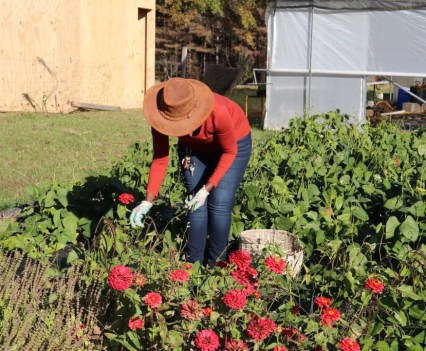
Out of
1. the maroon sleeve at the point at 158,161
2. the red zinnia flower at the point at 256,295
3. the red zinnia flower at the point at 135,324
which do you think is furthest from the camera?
the maroon sleeve at the point at 158,161

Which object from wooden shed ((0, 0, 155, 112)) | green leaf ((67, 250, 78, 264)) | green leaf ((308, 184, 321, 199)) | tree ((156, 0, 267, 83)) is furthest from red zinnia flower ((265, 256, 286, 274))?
tree ((156, 0, 267, 83))

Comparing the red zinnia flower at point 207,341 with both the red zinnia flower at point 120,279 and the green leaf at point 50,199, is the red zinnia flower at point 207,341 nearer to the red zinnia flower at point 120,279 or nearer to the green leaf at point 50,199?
the red zinnia flower at point 120,279

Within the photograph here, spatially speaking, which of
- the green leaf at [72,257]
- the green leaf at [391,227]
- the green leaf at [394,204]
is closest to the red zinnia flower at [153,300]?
the green leaf at [72,257]

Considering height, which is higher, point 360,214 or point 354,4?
point 354,4

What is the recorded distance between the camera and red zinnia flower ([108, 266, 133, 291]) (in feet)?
7.82

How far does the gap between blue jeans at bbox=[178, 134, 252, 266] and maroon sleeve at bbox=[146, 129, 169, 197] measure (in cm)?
24

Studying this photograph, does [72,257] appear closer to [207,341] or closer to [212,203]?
[212,203]

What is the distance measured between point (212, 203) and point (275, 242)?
0.43 m

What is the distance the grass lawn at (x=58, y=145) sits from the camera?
660 centimetres

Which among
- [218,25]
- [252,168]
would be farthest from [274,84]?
[218,25]

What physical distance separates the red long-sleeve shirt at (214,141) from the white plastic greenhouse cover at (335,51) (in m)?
7.57

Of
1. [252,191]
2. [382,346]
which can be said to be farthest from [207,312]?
[252,191]

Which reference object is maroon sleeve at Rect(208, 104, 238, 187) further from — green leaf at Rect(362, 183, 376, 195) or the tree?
the tree

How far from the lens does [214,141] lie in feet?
11.6
